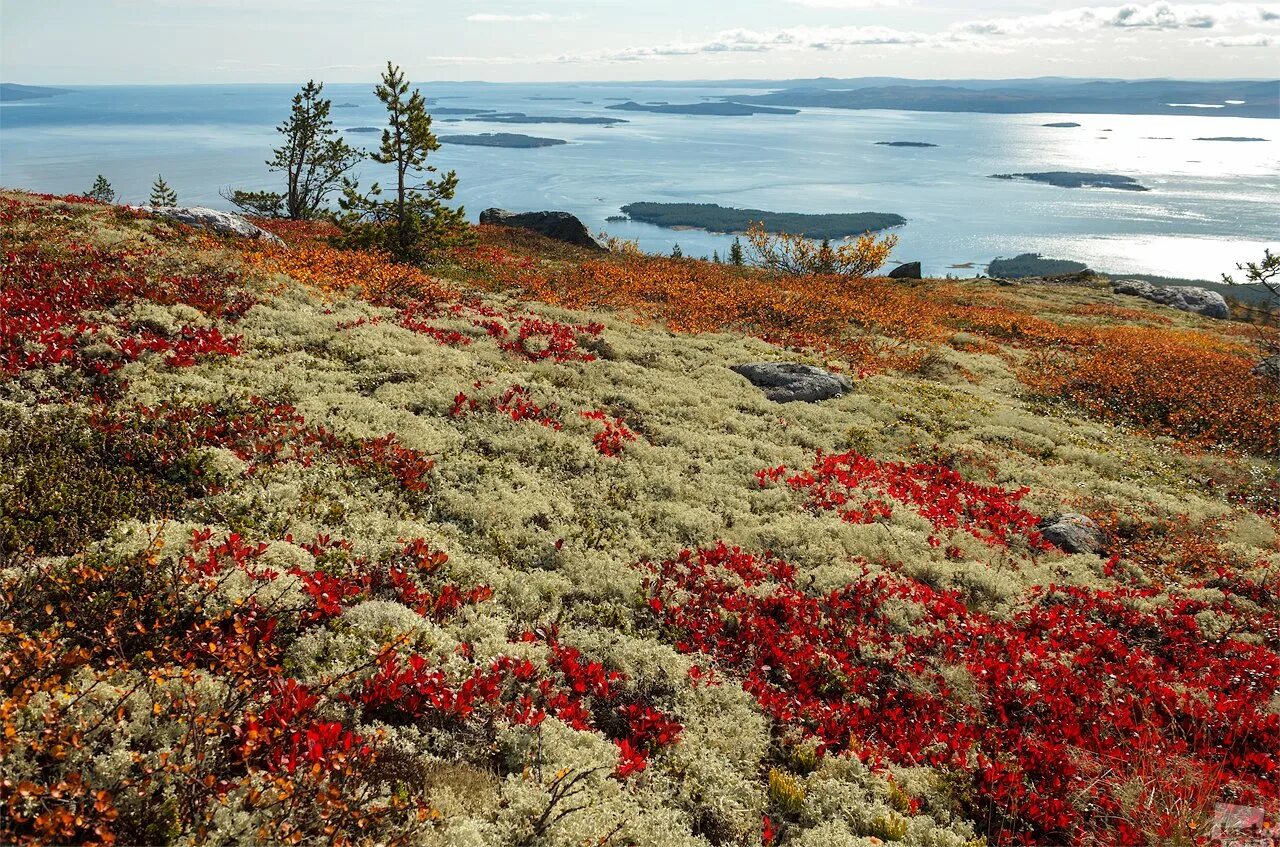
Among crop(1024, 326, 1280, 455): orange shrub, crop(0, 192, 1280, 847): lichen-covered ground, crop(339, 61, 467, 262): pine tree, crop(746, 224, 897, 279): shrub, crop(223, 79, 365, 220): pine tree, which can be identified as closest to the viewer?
crop(0, 192, 1280, 847): lichen-covered ground

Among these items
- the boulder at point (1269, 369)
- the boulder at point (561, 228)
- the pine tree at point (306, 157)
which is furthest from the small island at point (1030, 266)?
the pine tree at point (306, 157)

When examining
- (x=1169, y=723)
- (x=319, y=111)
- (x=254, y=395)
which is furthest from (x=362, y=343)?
(x=319, y=111)

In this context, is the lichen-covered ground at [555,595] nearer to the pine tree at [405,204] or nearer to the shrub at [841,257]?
the pine tree at [405,204]

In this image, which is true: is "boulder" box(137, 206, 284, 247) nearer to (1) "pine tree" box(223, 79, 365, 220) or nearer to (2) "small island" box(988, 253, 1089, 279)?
(1) "pine tree" box(223, 79, 365, 220)

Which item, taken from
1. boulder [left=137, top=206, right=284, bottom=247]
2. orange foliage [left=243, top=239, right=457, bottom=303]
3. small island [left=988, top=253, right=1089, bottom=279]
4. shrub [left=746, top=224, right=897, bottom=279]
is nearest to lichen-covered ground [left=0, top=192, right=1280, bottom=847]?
orange foliage [left=243, top=239, right=457, bottom=303]

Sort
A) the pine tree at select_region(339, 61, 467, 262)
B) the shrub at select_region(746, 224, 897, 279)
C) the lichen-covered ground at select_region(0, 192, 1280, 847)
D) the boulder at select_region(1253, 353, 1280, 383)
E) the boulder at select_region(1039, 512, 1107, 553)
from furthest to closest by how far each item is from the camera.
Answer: the shrub at select_region(746, 224, 897, 279), the pine tree at select_region(339, 61, 467, 262), the boulder at select_region(1253, 353, 1280, 383), the boulder at select_region(1039, 512, 1107, 553), the lichen-covered ground at select_region(0, 192, 1280, 847)

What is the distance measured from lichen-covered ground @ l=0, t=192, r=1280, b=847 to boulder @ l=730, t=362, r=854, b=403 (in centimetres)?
84

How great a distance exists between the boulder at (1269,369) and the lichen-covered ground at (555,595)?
9.24 m

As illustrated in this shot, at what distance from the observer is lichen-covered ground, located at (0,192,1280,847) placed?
19.3ft

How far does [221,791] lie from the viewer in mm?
5164

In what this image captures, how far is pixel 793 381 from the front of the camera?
71.1ft

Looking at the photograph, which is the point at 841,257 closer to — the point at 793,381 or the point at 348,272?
the point at 793,381

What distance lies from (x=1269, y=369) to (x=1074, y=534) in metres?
23.9

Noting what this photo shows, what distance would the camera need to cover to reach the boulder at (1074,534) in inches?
544
